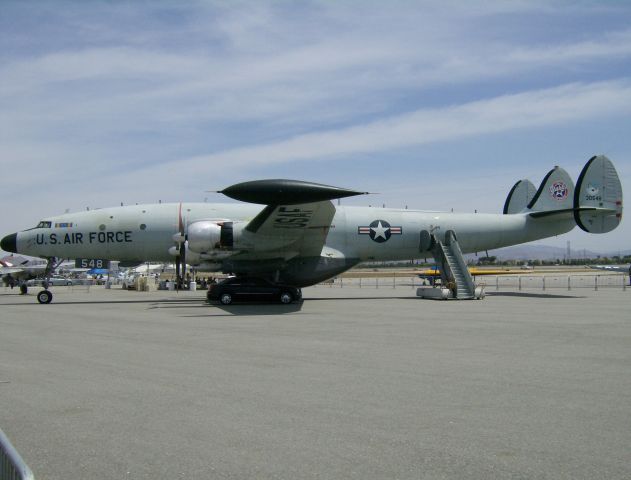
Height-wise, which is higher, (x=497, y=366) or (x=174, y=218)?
(x=174, y=218)

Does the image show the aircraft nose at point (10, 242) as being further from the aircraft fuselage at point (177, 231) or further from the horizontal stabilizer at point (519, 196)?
the horizontal stabilizer at point (519, 196)

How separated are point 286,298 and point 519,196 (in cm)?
1399

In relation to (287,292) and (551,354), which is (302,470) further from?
(287,292)

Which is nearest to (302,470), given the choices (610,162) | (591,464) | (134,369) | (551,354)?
(591,464)

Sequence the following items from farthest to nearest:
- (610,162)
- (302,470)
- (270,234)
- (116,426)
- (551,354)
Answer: (610,162)
(270,234)
(551,354)
(116,426)
(302,470)

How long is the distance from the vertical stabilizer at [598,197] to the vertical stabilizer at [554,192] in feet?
2.16

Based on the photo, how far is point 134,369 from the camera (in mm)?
8211

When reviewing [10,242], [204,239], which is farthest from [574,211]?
[10,242]

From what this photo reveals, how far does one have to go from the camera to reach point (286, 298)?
20.7 m

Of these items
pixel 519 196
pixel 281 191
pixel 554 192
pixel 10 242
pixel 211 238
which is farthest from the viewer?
pixel 519 196

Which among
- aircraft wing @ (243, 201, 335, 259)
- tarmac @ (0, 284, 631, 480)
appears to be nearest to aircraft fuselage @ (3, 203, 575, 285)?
aircraft wing @ (243, 201, 335, 259)

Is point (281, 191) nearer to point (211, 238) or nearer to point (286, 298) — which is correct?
point (211, 238)

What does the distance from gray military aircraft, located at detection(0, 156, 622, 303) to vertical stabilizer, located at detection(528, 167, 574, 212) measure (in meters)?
0.05

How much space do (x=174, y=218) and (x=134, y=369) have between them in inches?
603
